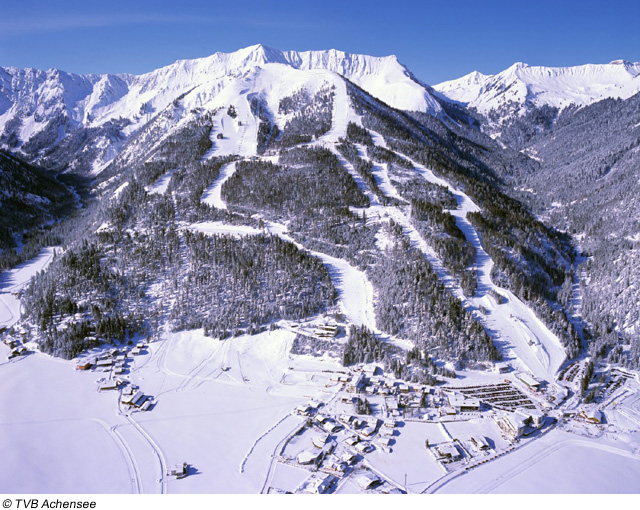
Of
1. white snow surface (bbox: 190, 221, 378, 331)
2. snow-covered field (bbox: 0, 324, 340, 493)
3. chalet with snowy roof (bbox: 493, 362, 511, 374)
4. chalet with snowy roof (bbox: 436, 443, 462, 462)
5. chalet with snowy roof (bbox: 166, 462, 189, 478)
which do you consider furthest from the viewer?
white snow surface (bbox: 190, 221, 378, 331)

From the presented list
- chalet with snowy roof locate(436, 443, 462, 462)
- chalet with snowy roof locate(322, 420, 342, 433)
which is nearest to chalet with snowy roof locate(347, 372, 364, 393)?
chalet with snowy roof locate(322, 420, 342, 433)

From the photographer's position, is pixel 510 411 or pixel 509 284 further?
pixel 509 284

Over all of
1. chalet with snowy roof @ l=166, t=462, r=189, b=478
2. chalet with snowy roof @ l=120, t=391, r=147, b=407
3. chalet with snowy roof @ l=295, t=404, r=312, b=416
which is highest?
chalet with snowy roof @ l=120, t=391, r=147, b=407

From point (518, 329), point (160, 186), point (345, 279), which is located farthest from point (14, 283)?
point (518, 329)

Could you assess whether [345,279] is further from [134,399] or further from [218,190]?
[218,190]

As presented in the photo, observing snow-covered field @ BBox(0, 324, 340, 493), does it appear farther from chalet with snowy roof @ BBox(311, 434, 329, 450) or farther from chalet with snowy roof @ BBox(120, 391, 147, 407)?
chalet with snowy roof @ BBox(311, 434, 329, 450)

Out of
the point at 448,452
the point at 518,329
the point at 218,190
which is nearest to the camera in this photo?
the point at 448,452
